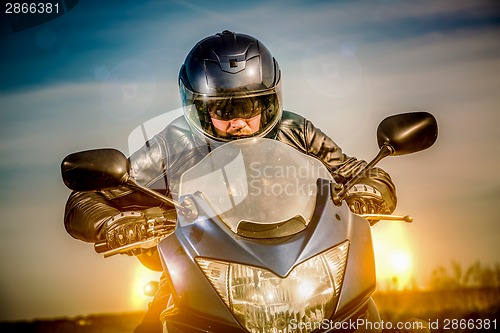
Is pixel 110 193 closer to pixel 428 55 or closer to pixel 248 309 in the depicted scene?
pixel 248 309

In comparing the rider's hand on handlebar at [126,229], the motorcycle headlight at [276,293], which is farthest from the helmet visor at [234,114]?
the motorcycle headlight at [276,293]

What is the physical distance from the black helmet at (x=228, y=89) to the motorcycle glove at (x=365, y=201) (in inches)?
41.7

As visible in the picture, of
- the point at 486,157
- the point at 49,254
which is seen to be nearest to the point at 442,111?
the point at 486,157

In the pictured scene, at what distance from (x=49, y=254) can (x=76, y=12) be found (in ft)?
13.2

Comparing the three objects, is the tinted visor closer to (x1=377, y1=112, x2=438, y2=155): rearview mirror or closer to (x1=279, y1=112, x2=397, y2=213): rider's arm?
(x1=279, y1=112, x2=397, y2=213): rider's arm

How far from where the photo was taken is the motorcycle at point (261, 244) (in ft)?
7.45

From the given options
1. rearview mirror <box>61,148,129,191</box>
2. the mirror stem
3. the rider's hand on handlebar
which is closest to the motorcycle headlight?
the mirror stem

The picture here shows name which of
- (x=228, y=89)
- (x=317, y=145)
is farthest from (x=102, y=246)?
(x=317, y=145)

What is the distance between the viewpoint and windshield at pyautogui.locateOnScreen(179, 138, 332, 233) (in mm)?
2469

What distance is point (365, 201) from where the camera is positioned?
9.96 ft

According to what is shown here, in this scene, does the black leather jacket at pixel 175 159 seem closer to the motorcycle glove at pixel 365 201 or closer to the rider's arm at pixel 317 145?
the rider's arm at pixel 317 145

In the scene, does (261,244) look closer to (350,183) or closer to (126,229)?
(350,183)

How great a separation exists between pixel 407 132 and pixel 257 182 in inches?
25.6

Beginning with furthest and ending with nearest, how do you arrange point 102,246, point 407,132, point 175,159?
point 175,159 < point 102,246 < point 407,132
